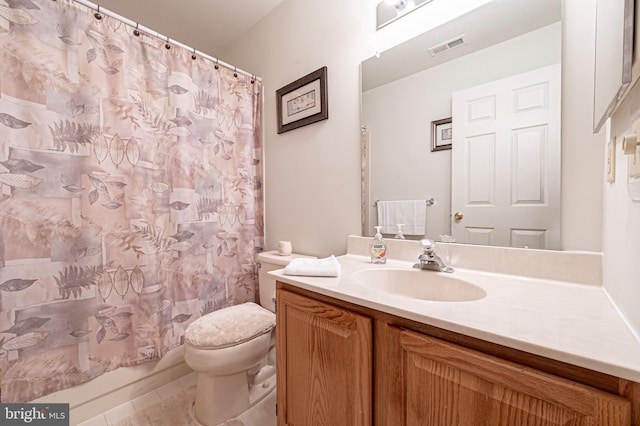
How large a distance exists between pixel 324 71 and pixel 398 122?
1.86ft

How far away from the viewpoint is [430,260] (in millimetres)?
1001

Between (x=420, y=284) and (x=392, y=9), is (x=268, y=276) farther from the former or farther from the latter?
(x=392, y=9)

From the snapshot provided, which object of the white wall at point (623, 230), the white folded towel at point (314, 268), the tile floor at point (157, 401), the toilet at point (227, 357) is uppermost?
the white wall at point (623, 230)


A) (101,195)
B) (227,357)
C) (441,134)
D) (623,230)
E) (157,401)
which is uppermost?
(441,134)

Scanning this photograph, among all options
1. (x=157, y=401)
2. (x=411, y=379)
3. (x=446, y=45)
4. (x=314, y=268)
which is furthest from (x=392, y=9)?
(x=157, y=401)

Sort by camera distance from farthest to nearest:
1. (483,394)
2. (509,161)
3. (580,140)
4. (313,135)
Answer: (313,135) < (509,161) < (580,140) < (483,394)

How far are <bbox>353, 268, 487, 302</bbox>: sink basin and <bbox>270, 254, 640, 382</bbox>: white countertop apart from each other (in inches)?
1.6

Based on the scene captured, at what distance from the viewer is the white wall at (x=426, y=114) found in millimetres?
912

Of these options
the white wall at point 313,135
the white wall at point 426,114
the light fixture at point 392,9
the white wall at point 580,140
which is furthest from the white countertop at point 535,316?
the light fixture at point 392,9

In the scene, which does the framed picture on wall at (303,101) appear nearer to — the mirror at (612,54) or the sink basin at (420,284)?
the sink basin at (420,284)

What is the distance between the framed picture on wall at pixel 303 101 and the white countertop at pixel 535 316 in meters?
1.04

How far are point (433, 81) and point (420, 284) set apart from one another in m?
0.86

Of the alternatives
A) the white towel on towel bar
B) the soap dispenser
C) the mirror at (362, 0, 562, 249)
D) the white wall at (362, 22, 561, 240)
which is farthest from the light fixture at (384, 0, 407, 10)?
the soap dispenser

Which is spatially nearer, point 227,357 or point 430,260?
point 430,260
